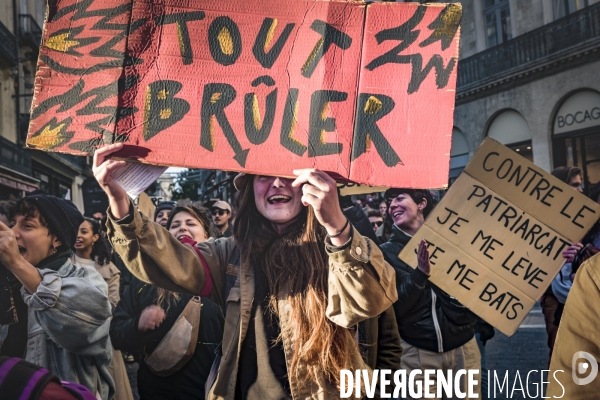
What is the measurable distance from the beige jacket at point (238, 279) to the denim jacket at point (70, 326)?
13.2 inches

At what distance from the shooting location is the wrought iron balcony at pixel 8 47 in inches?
116

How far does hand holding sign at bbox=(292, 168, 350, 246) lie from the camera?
2.31m

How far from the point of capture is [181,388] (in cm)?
292

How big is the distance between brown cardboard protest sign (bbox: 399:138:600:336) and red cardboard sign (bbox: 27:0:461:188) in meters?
0.85

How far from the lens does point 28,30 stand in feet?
10.2

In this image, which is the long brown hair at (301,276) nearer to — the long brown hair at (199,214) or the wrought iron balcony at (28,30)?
the long brown hair at (199,214)

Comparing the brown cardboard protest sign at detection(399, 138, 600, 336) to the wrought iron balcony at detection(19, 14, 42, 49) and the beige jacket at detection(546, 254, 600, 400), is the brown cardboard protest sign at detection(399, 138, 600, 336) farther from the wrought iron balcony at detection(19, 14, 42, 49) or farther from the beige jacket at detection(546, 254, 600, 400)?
the wrought iron balcony at detection(19, 14, 42, 49)

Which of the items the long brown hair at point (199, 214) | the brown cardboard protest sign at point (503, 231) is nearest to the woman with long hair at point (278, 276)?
the long brown hair at point (199, 214)

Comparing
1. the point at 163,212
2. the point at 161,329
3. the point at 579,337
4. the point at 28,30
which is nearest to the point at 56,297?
the point at 161,329

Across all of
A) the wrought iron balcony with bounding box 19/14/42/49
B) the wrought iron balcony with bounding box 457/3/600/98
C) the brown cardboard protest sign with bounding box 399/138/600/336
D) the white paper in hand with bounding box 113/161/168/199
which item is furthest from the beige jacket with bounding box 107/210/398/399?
the wrought iron balcony with bounding box 457/3/600/98

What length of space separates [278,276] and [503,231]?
46.4 inches
